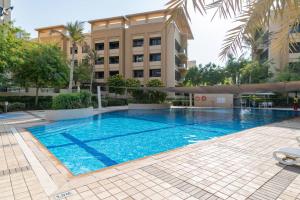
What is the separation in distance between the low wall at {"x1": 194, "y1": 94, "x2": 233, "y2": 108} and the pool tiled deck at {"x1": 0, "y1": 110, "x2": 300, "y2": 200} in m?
23.6

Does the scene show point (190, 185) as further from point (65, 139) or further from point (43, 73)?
point (43, 73)

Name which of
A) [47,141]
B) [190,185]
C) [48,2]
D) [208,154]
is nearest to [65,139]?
[47,141]

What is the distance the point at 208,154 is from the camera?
5836mm

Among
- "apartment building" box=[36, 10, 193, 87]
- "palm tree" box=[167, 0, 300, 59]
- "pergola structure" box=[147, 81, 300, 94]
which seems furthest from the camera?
"apartment building" box=[36, 10, 193, 87]

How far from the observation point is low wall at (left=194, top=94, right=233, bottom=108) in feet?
93.8

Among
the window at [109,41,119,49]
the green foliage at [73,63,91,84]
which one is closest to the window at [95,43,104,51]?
the window at [109,41,119,49]

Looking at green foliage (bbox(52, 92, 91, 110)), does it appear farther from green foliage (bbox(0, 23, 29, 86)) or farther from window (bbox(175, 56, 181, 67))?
window (bbox(175, 56, 181, 67))

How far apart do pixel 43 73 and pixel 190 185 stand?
19.3 metres

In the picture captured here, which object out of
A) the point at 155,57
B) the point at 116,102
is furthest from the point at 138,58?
the point at 116,102

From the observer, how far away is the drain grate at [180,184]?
3.52 meters

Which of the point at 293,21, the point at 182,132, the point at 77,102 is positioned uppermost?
the point at 293,21

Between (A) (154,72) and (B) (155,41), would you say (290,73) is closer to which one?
(A) (154,72)

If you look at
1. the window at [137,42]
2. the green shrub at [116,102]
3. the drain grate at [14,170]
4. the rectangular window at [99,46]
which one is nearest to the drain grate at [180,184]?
the drain grate at [14,170]

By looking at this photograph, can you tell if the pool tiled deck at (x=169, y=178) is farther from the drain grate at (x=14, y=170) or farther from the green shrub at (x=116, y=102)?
the green shrub at (x=116, y=102)
